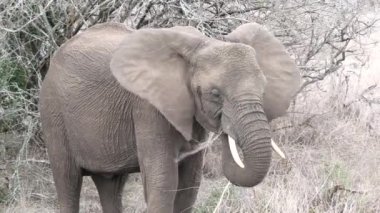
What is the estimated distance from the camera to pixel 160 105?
3.57 m

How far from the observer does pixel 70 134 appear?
437 cm

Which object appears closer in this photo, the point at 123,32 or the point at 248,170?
the point at 248,170

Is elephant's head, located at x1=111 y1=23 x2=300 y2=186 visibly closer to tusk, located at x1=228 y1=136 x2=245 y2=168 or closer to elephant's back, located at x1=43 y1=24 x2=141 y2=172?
tusk, located at x1=228 y1=136 x2=245 y2=168

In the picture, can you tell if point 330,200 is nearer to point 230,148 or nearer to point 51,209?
point 230,148

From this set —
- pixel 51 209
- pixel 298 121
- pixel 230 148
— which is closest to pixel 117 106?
pixel 230 148

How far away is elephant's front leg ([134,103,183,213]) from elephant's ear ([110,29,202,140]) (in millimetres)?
197

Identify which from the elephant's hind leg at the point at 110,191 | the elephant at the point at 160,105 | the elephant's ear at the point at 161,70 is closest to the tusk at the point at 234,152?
the elephant at the point at 160,105

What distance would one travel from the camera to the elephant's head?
3266 millimetres

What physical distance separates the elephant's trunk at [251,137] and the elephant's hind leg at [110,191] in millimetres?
1547

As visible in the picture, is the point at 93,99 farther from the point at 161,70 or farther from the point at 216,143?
the point at 216,143

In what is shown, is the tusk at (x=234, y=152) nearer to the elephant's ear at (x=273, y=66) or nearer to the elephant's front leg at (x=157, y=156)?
the elephant's ear at (x=273, y=66)

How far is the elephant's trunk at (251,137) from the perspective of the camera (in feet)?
10.5

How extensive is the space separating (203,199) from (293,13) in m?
1.73

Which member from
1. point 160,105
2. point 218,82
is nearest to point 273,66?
point 218,82
